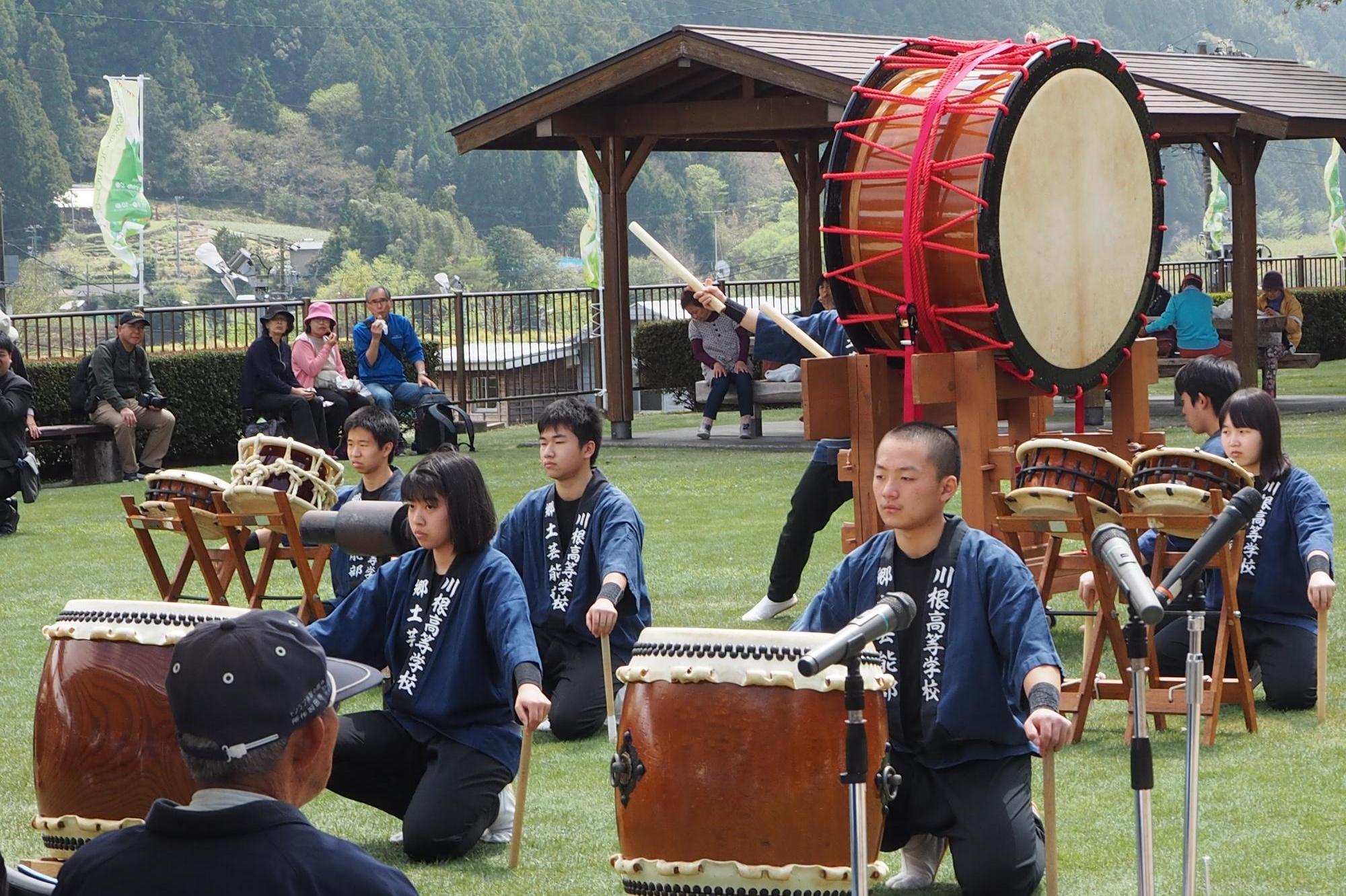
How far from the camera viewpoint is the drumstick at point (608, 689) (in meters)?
5.76

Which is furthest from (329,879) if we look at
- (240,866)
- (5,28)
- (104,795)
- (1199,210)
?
(1199,210)

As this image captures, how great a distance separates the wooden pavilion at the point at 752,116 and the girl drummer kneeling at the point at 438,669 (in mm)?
9289

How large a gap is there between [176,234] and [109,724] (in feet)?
244

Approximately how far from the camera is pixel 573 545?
6.16m

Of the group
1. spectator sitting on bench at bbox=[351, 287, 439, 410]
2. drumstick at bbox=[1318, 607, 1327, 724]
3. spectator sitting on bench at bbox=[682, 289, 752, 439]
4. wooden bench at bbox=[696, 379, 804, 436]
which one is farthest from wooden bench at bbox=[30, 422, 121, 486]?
drumstick at bbox=[1318, 607, 1327, 724]

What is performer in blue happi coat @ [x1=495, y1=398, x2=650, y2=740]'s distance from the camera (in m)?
6.04

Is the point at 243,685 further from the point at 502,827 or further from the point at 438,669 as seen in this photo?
the point at 502,827

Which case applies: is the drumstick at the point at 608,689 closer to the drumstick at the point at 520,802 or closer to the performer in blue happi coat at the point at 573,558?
the performer in blue happi coat at the point at 573,558

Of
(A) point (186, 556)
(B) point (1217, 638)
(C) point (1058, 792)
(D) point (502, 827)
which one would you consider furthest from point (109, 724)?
(B) point (1217, 638)

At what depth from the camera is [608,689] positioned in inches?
232

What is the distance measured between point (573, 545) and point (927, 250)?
1.92 meters

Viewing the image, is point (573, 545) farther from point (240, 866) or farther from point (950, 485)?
point (240, 866)

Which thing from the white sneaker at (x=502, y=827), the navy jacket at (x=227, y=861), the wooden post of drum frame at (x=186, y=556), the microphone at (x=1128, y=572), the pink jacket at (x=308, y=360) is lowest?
the white sneaker at (x=502, y=827)

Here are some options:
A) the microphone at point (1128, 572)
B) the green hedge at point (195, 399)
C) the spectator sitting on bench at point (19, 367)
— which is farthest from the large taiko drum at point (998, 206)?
the green hedge at point (195, 399)
